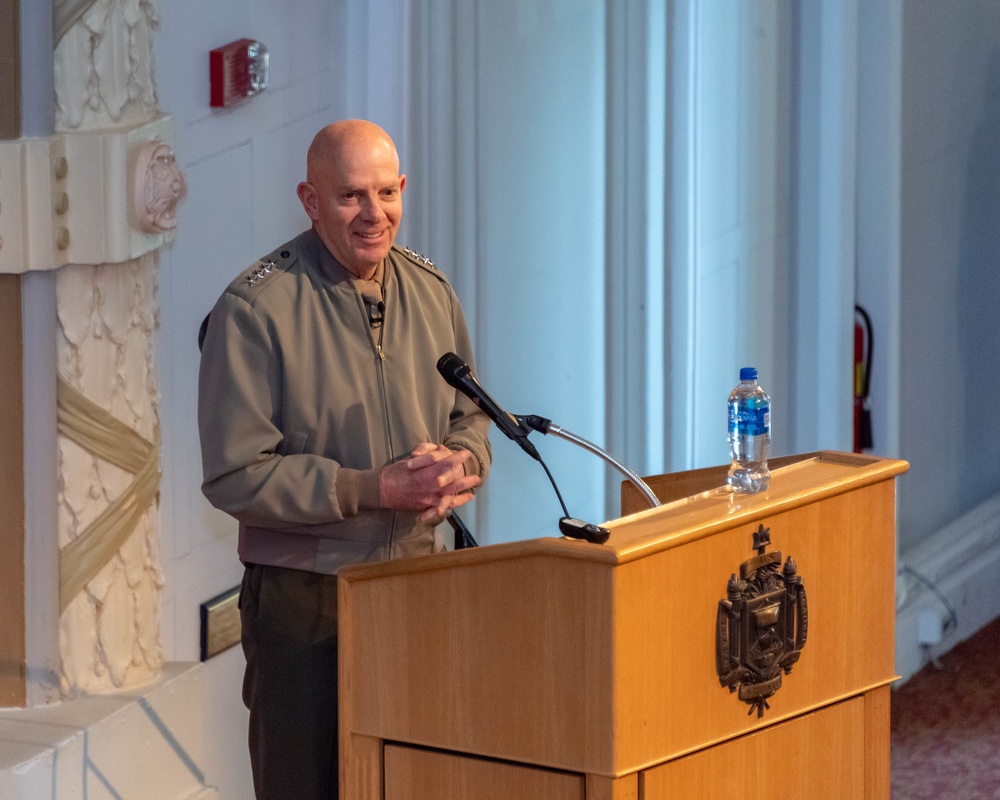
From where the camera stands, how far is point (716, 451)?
15.9 feet

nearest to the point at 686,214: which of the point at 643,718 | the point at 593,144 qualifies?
the point at 593,144

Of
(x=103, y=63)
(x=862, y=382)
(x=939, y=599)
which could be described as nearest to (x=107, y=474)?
(x=103, y=63)

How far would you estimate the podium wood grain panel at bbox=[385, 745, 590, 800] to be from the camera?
2223 mm

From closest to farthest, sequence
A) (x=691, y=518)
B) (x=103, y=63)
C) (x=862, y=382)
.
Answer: (x=691, y=518), (x=103, y=63), (x=862, y=382)

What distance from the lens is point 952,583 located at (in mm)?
5766

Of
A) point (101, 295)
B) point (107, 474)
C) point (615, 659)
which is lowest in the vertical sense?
point (615, 659)

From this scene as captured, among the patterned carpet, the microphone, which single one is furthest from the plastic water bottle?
the patterned carpet

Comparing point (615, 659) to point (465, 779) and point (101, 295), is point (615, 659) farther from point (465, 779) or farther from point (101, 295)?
point (101, 295)

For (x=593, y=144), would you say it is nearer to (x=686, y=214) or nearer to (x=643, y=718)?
(x=686, y=214)

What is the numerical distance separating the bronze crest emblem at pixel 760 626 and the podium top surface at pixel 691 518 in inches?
2.7

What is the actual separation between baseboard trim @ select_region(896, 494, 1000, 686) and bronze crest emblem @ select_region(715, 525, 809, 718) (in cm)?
303

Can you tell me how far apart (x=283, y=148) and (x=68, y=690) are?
4.53 ft

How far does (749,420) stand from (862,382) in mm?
2785

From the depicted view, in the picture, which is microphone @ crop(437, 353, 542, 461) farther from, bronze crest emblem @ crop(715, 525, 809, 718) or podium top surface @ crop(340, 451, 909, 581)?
bronze crest emblem @ crop(715, 525, 809, 718)
